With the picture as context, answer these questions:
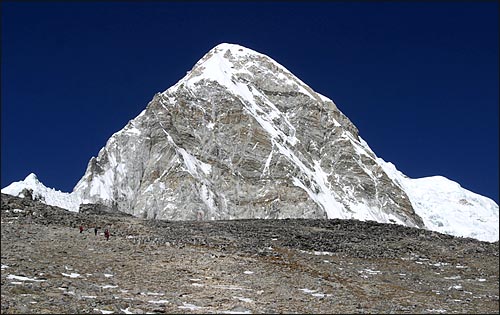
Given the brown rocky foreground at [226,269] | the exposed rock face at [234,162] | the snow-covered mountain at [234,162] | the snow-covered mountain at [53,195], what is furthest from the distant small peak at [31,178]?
the brown rocky foreground at [226,269]

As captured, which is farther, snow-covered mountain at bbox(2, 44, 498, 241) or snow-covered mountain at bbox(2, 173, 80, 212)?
snow-covered mountain at bbox(2, 44, 498, 241)

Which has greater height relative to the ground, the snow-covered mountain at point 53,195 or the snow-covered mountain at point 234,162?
the snow-covered mountain at point 234,162

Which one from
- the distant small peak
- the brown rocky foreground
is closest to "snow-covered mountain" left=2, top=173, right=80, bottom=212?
the distant small peak

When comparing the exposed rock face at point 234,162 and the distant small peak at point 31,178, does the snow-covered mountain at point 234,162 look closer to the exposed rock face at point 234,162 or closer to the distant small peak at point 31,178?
the exposed rock face at point 234,162

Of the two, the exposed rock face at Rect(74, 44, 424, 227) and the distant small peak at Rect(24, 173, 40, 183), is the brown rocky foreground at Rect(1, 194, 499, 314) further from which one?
the distant small peak at Rect(24, 173, 40, 183)

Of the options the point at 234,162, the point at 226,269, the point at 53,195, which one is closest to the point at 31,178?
the point at 53,195

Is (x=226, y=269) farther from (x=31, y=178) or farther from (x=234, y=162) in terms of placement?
(x=31, y=178)

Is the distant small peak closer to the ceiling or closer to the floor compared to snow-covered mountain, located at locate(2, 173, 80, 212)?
closer to the ceiling
